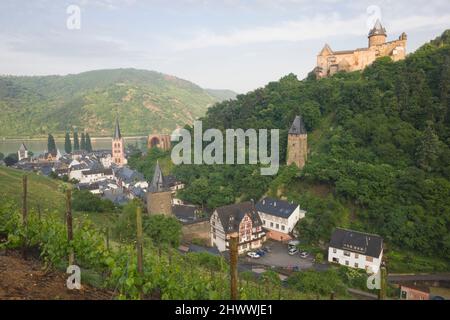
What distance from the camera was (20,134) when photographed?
398ft

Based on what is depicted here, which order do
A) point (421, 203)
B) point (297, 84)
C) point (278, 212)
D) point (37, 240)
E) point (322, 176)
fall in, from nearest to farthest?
point (37, 240)
point (421, 203)
point (278, 212)
point (322, 176)
point (297, 84)

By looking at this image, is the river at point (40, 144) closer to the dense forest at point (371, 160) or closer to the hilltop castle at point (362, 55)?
the hilltop castle at point (362, 55)

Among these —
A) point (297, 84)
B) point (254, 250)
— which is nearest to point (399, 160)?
point (254, 250)

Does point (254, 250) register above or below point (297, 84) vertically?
below

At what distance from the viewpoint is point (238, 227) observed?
28.3 m

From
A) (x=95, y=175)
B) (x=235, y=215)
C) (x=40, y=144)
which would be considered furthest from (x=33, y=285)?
(x=40, y=144)

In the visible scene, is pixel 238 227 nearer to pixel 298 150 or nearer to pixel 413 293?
pixel 413 293

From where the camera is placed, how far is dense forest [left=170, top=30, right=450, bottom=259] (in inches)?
1091

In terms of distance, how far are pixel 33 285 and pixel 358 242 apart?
23.3 meters

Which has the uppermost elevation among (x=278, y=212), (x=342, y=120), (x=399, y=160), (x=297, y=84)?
(x=297, y=84)

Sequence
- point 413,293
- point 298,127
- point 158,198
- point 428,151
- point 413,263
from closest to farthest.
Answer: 1. point 413,293
2. point 413,263
3. point 158,198
4. point 428,151
5. point 298,127

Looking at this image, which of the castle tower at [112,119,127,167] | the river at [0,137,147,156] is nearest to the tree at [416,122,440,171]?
the castle tower at [112,119,127,167]

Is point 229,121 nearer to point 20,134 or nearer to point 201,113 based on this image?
point 20,134
